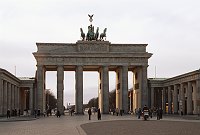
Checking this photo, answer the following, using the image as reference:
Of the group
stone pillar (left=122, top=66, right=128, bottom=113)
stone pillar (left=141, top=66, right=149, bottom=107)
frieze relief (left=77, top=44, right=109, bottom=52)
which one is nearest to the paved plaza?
stone pillar (left=122, top=66, right=128, bottom=113)

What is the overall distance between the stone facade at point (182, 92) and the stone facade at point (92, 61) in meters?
5.77

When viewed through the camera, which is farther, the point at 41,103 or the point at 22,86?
the point at 22,86

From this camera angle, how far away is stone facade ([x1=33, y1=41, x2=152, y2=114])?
9081 cm

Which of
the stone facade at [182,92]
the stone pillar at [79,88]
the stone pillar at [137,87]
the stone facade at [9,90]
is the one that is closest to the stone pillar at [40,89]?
the stone facade at [9,90]

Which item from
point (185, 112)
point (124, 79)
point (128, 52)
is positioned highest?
point (128, 52)

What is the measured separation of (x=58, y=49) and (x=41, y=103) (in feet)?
39.1

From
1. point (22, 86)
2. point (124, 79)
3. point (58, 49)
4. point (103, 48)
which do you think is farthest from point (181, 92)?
point (22, 86)

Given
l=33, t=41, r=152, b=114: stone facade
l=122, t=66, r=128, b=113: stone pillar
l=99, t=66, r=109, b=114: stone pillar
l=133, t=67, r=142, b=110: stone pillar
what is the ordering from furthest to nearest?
l=133, t=67, r=142, b=110: stone pillar
l=122, t=66, r=128, b=113: stone pillar
l=99, t=66, r=109, b=114: stone pillar
l=33, t=41, r=152, b=114: stone facade

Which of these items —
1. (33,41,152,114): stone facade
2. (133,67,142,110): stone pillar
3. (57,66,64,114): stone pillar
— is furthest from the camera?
(133,67,142,110): stone pillar

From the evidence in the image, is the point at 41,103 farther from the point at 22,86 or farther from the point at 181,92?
the point at 181,92

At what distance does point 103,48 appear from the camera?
302ft

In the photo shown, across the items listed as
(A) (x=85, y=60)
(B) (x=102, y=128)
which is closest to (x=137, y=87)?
(A) (x=85, y=60)

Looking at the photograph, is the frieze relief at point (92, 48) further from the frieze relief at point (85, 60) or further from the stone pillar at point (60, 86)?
the stone pillar at point (60, 86)

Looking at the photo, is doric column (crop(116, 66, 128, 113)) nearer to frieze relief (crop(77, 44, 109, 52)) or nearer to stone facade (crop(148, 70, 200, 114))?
frieze relief (crop(77, 44, 109, 52))
